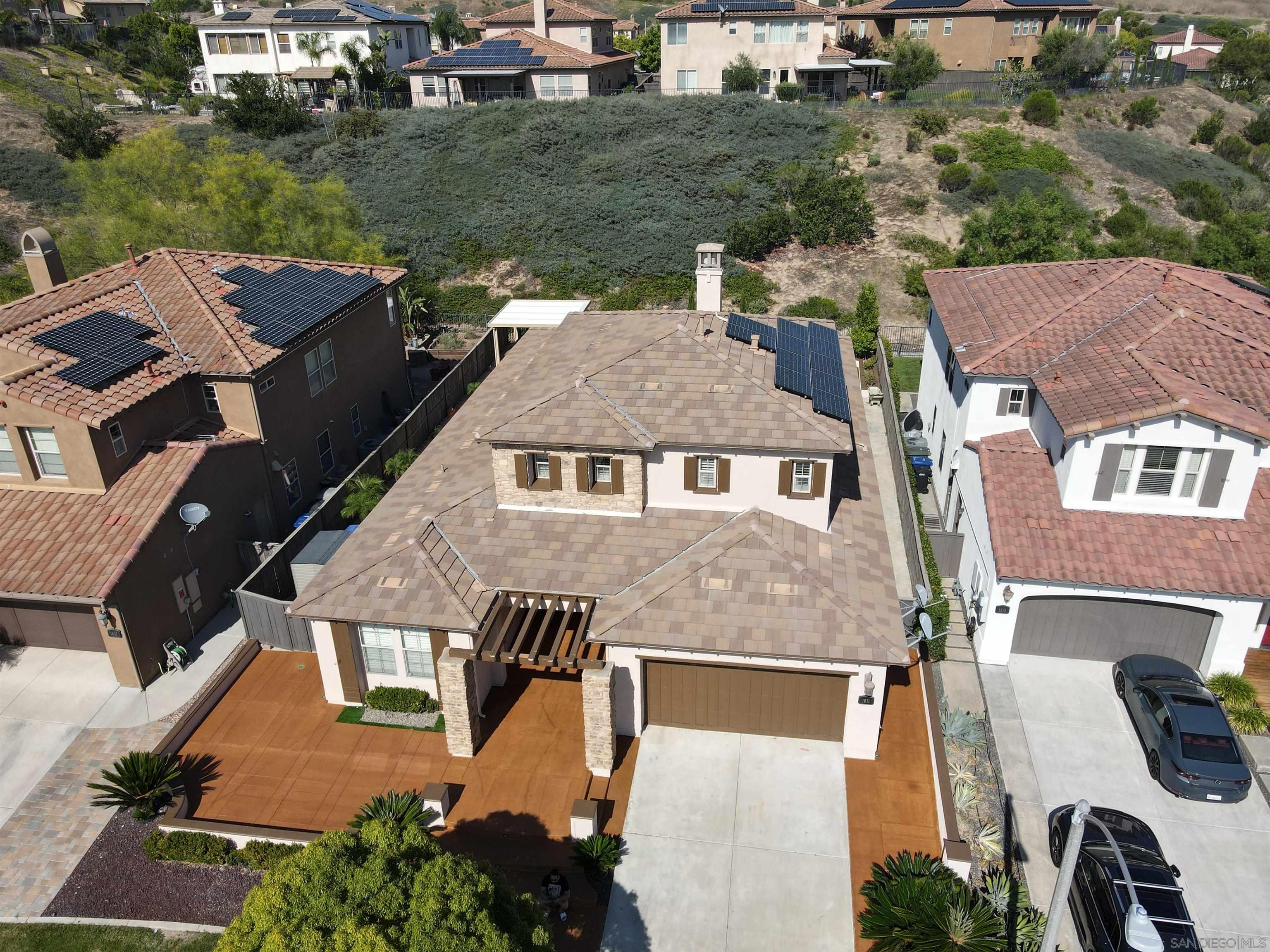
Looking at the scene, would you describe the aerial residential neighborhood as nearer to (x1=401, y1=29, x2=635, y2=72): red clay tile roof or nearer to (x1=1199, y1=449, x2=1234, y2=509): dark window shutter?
(x1=1199, y1=449, x2=1234, y2=509): dark window shutter

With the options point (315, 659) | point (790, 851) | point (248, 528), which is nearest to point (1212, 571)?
point (790, 851)

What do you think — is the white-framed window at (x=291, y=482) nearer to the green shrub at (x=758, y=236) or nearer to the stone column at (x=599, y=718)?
the stone column at (x=599, y=718)

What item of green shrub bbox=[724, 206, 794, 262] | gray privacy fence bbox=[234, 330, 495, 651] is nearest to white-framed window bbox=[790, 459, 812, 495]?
gray privacy fence bbox=[234, 330, 495, 651]

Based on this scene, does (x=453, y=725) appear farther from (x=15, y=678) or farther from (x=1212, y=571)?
(x=1212, y=571)

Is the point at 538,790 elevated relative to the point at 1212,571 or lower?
lower

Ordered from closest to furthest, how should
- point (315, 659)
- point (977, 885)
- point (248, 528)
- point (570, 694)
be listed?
point (977, 885)
point (570, 694)
point (315, 659)
point (248, 528)

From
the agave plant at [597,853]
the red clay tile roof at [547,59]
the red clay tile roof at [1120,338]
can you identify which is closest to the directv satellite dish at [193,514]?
the agave plant at [597,853]

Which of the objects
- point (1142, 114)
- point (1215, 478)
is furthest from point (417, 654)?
point (1142, 114)
